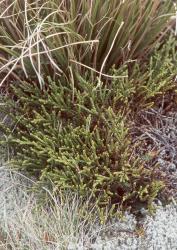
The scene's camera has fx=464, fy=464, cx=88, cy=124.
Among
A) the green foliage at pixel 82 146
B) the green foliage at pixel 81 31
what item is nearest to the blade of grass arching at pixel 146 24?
the green foliage at pixel 81 31

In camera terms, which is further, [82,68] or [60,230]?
[82,68]

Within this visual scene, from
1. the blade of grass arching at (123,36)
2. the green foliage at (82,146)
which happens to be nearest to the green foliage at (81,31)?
the blade of grass arching at (123,36)

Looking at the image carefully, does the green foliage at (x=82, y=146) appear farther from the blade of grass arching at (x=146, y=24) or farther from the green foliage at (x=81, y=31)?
the blade of grass arching at (x=146, y=24)

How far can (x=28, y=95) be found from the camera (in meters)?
1.97

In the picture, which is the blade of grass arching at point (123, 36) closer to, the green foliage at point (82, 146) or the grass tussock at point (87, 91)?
the grass tussock at point (87, 91)

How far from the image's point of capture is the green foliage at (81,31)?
1794 millimetres

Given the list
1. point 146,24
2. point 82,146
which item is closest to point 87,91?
point 82,146

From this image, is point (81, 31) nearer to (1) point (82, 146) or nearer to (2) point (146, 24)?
(2) point (146, 24)

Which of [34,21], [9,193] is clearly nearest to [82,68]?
[34,21]

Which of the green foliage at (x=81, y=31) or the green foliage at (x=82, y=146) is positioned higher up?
the green foliage at (x=81, y=31)

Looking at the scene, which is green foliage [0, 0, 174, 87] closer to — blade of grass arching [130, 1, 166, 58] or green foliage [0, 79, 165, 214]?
blade of grass arching [130, 1, 166, 58]

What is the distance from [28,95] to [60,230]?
581mm

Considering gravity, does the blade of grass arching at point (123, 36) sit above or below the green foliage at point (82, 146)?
above

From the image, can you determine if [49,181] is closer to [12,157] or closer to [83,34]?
[12,157]
